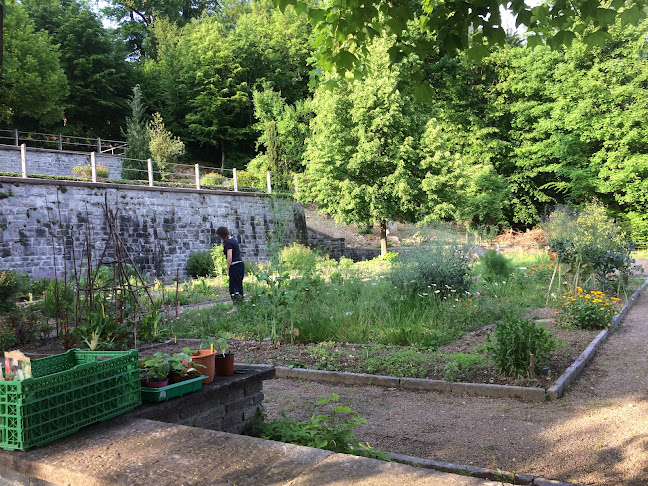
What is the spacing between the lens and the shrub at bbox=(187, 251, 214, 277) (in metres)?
17.5

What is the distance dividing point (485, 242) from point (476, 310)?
1485 cm

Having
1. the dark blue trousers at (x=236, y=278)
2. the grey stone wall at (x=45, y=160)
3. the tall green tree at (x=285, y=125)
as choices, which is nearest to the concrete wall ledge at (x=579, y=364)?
the dark blue trousers at (x=236, y=278)

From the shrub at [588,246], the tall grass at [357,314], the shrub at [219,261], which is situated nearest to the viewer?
the tall grass at [357,314]

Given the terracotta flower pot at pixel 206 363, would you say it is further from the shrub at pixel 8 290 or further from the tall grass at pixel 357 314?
the shrub at pixel 8 290

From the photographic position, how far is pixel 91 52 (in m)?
29.7

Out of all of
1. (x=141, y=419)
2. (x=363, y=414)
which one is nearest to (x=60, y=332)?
(x=363, y=414)

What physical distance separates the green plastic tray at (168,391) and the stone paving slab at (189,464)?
389 mm

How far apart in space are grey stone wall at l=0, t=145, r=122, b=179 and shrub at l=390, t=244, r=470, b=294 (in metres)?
17.0

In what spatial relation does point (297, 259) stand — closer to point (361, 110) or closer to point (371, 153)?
point (371, 153)

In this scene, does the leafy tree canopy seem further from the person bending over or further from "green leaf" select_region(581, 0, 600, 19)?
the person bending over

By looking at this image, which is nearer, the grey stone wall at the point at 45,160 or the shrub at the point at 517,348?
the shrub at the point at 517,348

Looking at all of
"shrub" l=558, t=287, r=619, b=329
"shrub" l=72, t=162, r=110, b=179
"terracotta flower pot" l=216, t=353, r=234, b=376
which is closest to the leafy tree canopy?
"terracotta flower pot" l=216, t=353, r=234, b=376

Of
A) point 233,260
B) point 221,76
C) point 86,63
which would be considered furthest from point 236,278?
point 221,76

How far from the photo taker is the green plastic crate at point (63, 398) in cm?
200
